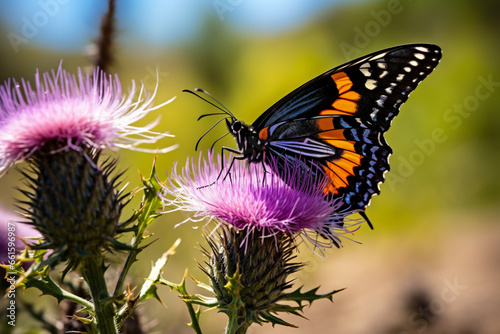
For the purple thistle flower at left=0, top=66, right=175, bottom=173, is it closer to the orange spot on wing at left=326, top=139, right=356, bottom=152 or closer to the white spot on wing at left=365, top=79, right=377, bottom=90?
the orange spot on wing at left=326, top=139, right=356, bottom=152

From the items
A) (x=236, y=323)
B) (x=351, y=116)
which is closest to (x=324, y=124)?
(x=351, y=116)

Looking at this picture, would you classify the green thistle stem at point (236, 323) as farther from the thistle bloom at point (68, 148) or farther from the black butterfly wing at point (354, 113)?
the black butterfly wing at point (354, 113)

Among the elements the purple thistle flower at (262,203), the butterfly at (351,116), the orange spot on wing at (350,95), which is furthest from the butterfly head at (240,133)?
the orange spot on wing at (350,95)

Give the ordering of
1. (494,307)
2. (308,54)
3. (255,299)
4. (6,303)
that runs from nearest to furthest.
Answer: (255,299), (6,303), (494,307), (308,54)

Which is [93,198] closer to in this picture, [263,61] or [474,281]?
[474,281]

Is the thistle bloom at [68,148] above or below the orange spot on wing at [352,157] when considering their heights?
above

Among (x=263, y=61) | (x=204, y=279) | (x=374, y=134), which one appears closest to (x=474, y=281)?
(x=204, y=279)
